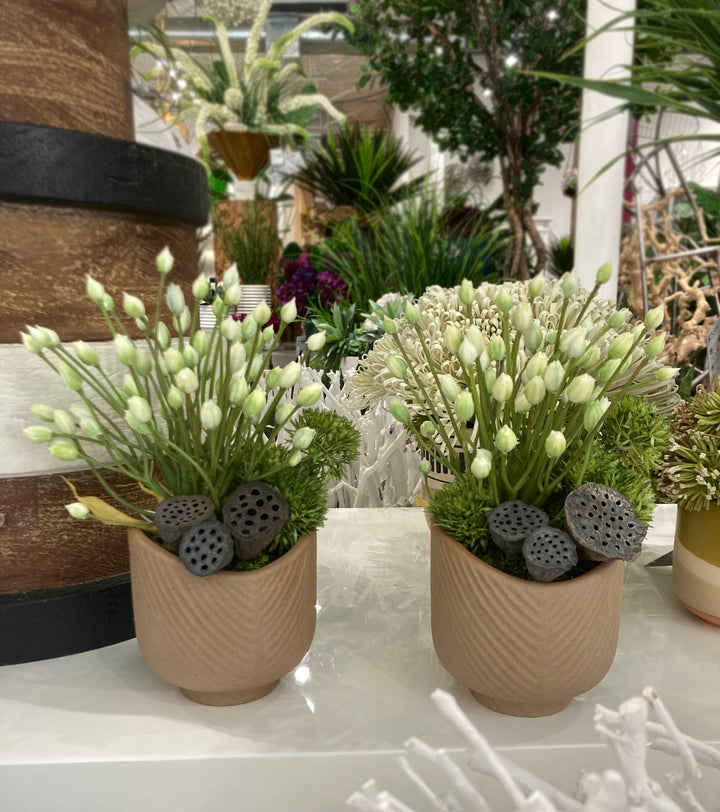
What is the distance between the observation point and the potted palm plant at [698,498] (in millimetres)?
421

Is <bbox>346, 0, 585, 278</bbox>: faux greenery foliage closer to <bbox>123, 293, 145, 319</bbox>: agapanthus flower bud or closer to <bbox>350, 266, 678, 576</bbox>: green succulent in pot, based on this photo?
<bbox>350, 266, 678, 576</bbox>: green succulent in pot

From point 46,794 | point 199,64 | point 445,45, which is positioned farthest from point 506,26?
point 46,794

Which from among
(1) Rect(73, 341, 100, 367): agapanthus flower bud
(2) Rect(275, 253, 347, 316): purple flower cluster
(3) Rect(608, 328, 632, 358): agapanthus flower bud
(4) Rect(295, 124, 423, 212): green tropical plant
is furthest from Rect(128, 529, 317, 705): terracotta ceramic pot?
(4) Rect(295, 124, 423, 212): green tropical plant

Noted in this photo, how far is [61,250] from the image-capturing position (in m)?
0.41

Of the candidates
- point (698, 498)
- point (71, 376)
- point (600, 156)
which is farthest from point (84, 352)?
point (600, 156)

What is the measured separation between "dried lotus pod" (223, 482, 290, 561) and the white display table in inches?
4.1

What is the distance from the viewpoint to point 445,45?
1750 millimetres

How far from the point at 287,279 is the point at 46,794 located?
3.63 feet

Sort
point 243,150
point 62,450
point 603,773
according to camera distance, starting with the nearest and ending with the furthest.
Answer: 1. point 603,773
2. point 62,450
3. point 243,150

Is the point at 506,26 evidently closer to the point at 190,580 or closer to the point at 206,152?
the point at 206,152

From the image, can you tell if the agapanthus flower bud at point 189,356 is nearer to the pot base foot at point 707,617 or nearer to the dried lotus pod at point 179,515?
the dried lotus pod at point 179,515

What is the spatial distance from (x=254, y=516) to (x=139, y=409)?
0.08 meters

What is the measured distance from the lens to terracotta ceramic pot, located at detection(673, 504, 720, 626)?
43 centimetres

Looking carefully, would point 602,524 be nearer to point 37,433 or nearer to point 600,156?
point 37,433
